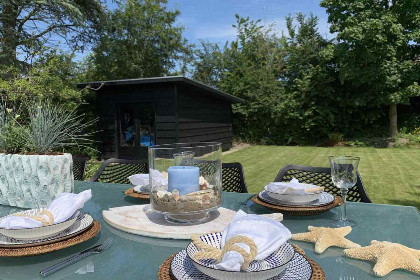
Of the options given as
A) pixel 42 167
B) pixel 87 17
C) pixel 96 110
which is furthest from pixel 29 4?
pixel 42 167

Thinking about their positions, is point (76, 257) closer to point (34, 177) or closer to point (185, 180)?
point (185, 180)

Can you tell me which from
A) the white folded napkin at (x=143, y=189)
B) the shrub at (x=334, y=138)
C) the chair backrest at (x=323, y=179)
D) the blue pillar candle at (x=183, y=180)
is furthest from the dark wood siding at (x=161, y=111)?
the blue pillar candle at (x=183, y=180)

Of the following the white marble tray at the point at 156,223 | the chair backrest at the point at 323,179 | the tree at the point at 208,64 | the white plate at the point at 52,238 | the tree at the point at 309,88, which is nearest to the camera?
the white plate at the point at 52,238

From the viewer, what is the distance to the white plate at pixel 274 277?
0.69 meters

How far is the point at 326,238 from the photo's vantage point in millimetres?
951

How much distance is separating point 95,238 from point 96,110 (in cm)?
871

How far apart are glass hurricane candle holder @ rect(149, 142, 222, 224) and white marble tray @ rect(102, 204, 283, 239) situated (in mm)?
50

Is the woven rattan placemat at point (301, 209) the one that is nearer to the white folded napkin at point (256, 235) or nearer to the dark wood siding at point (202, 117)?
the white folded napkin at point (256, 235)

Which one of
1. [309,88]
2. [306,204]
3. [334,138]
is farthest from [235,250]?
[309,88]

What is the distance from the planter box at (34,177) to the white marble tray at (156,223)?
28cm

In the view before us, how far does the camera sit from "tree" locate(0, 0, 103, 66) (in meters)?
8.12

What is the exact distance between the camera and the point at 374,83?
10.8 meters

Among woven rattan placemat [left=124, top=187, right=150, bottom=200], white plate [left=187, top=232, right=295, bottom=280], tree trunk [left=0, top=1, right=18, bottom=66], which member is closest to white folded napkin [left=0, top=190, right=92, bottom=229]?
woven rattan placemat [left=124, top=187, right=150, bottom=200]

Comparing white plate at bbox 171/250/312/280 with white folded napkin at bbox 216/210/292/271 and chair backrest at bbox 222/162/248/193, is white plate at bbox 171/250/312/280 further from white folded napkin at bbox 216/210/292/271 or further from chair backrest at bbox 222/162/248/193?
chair backrest at bbox 222/162/248/193
